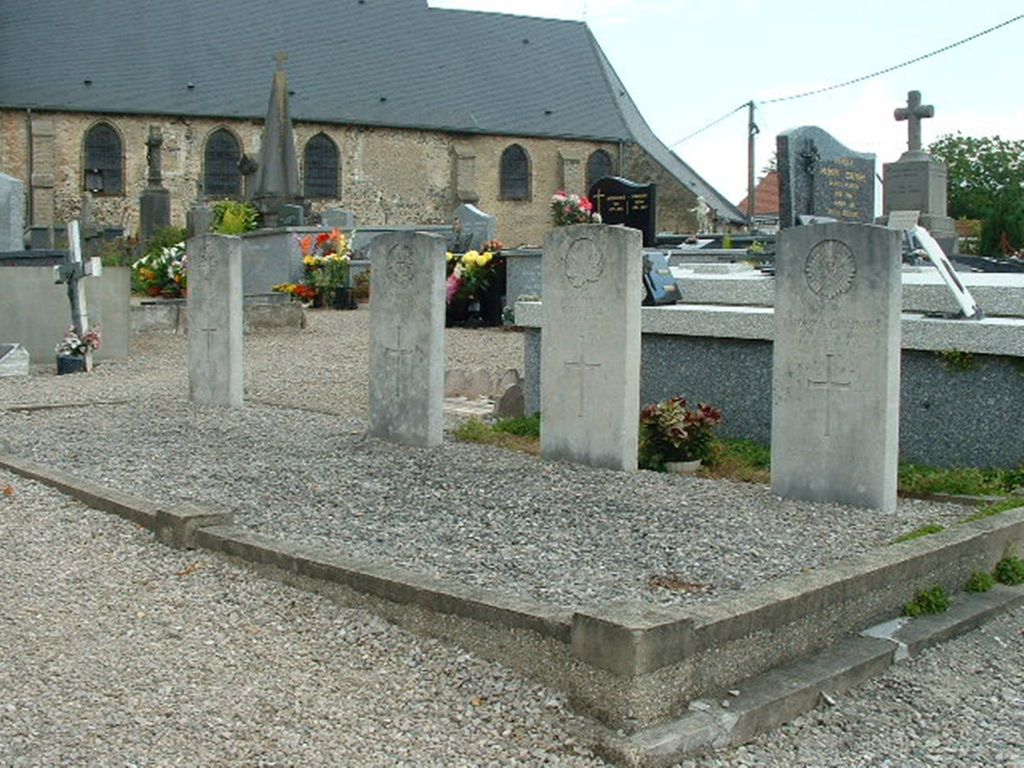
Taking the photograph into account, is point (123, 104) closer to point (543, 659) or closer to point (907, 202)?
point (907, 202)

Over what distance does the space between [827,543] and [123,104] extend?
38.3 meters

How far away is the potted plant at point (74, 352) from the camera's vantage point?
533 inches

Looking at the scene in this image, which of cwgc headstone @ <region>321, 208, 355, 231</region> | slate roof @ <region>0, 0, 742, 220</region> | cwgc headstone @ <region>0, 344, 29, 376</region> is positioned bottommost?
cwgc headstone @ <region>0, 344, 29, 376</region>

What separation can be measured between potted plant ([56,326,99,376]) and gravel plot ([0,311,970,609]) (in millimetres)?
3438

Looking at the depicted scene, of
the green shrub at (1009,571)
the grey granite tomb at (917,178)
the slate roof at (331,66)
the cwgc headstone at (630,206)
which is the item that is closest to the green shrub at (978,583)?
the green shrub at (1009,571)

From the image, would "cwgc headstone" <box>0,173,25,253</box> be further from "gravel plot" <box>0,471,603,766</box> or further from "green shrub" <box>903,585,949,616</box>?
"green shrub" <box>903,585,949,616</box>

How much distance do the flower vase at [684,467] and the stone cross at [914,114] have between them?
42.6ft

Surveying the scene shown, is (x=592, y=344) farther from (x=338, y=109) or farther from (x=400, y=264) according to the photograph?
(x=338, y=109)

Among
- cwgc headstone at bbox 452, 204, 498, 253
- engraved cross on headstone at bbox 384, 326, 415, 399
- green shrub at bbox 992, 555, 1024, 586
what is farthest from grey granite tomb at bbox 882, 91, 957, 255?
green shrub at bbox 992, 555, 1024, 586

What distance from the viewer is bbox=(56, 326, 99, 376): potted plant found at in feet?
44.4

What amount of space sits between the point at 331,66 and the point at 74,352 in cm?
3249

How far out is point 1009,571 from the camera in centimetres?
535

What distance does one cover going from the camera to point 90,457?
781 cm

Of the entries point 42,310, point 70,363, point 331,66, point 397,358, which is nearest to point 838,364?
point 397,358
